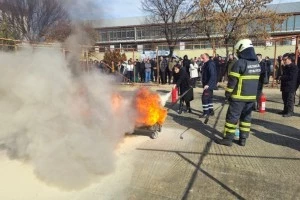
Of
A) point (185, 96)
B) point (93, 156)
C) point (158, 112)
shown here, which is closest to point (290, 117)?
point (185, 96)

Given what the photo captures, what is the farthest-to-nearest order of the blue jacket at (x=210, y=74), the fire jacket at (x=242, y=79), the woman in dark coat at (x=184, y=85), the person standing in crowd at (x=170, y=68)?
the person standing in crowd at (x=170, y=68) → the woman in dark coat at (x=184, y=85) → the blue jacket at (x=210, y=74) → the fire jacket at (x=242, y=79)

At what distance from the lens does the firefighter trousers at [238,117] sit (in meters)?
7.14

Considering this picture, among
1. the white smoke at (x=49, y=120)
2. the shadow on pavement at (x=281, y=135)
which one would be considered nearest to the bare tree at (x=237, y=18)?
the shadow on pavement at (x=281, y=135)

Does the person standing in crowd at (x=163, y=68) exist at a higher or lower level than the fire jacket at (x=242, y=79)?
lower

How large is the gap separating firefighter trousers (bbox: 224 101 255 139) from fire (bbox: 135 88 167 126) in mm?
1432

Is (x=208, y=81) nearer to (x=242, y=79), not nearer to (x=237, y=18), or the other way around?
(x=242, y=79)

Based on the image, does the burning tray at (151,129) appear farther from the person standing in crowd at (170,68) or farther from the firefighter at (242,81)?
the person standing in crowd at (170,68)

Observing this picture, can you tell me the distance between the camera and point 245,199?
4.93m

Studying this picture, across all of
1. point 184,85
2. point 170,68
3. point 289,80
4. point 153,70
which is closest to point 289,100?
point 289,80

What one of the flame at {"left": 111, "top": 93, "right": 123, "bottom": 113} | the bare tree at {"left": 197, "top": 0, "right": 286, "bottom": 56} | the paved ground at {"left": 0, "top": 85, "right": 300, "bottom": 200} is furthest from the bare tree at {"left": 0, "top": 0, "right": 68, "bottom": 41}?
the bare tree at {"left": 197, "top": 0, "right": 286, "bottom": 56}

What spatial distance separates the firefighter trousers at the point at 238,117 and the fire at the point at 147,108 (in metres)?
1.43

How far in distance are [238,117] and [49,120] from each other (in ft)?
11.9

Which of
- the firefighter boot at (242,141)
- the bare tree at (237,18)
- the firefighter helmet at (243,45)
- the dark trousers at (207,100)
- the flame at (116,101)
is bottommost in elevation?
the firefighter boot at (242,141)

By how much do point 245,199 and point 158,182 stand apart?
130 cm
